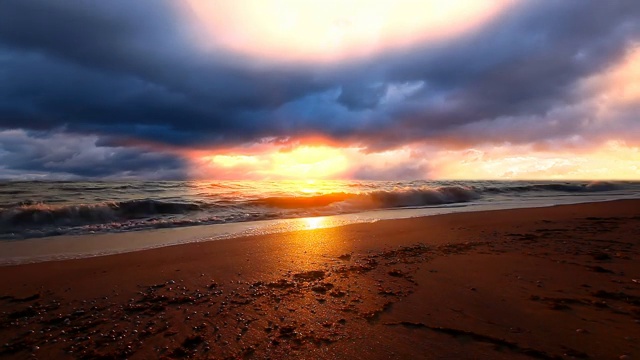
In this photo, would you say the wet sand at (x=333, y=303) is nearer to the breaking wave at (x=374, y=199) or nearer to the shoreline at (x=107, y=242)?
the shoreline at (x=107, y=242)

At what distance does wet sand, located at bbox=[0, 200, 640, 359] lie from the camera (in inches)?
113

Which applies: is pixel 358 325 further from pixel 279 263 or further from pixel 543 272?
pixel 543 272

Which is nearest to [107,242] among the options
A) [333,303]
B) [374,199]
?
[333,303]

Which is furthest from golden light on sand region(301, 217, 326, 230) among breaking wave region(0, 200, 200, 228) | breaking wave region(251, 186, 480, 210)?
breaking wave region(0, 200, 200, 228)

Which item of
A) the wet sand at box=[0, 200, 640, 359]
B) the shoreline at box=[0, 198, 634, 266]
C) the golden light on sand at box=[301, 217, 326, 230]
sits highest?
the golden light on sand at box=[301, 217, 326, 230]

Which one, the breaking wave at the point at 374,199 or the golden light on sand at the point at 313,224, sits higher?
the breaking wave at the point at 374,199

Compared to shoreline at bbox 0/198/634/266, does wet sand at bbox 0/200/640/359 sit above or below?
below

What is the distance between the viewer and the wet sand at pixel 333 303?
2871mm

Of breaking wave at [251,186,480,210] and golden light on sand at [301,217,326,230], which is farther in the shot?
breaking wave at [251,186,480,210]

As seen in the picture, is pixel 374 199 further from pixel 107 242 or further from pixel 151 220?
pixel 107 242

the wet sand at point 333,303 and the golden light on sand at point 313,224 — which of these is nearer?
the wet sand at point 333,303

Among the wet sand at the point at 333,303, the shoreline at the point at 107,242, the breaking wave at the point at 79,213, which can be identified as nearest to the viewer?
the wet sand at the point at 333,303

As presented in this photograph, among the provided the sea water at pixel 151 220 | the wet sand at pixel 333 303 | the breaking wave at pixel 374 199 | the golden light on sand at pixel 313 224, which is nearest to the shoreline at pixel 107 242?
the sea water at pixel 151 220

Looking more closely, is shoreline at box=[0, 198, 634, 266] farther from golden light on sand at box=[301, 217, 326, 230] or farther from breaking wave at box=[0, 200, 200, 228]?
breaking wave at box=[0, 200, 200, 228]
